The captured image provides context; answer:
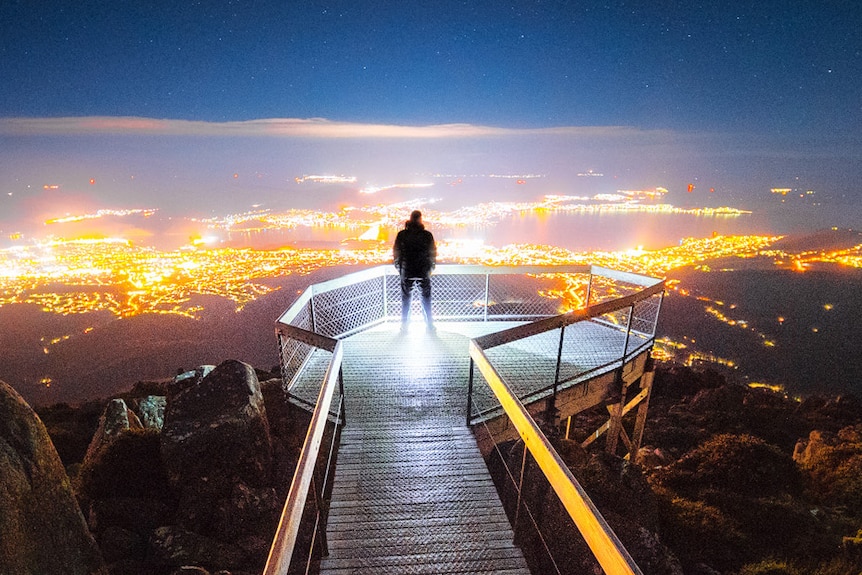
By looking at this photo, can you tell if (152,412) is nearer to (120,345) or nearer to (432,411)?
(432,411)

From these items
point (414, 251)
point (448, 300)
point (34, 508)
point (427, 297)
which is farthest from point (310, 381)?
point (448, 300)

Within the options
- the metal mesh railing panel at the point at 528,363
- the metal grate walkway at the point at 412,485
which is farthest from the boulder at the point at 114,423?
the metal mesh railing panel at the point at 528,363

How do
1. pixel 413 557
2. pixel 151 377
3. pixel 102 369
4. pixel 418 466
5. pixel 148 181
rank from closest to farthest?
pixel 413 557
pixel 418 466
pixel 151 377
pixel 102 369
pixel 148 181

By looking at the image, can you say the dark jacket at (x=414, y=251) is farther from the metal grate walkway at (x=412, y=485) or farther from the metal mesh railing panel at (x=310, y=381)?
the metal mesh railing panel at (x=310, y=381)

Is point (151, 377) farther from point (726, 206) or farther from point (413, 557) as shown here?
point (726, 206)

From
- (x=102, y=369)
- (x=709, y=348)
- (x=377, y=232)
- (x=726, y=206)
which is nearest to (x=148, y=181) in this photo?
(x=377, y=232)

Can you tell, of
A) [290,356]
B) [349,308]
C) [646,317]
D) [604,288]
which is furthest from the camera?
[604,288]
